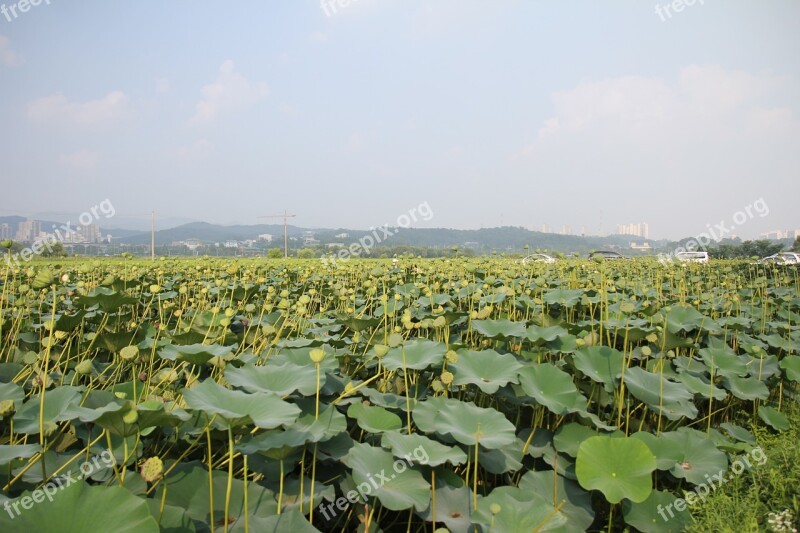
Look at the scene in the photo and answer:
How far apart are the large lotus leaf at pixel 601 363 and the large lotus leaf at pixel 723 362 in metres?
0.63

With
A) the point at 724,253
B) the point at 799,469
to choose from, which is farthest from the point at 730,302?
the point at 724,253

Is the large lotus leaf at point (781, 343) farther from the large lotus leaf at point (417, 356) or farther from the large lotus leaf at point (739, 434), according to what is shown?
the large lotus leaf at point (417, 356)

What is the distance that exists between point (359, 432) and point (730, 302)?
3.11 metres

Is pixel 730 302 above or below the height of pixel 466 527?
above

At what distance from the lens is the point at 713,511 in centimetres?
144

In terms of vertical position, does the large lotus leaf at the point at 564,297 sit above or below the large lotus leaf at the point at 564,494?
above

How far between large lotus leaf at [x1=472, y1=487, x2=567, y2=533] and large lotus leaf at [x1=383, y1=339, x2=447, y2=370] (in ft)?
1.68

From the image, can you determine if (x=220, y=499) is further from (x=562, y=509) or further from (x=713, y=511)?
(x=713, y=511)

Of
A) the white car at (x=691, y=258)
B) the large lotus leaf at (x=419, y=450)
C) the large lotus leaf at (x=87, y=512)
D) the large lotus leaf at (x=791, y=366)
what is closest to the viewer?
the large lotus leaf at (x=87, y=512)

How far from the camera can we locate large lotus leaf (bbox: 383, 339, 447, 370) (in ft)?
5.41

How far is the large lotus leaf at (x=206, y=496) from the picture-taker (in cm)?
112

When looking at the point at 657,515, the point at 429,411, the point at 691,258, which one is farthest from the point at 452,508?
the point at 691,258

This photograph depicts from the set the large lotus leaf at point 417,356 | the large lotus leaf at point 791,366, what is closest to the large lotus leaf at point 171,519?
the large lotus leaf at point 417,356

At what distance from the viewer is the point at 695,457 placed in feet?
5.45
